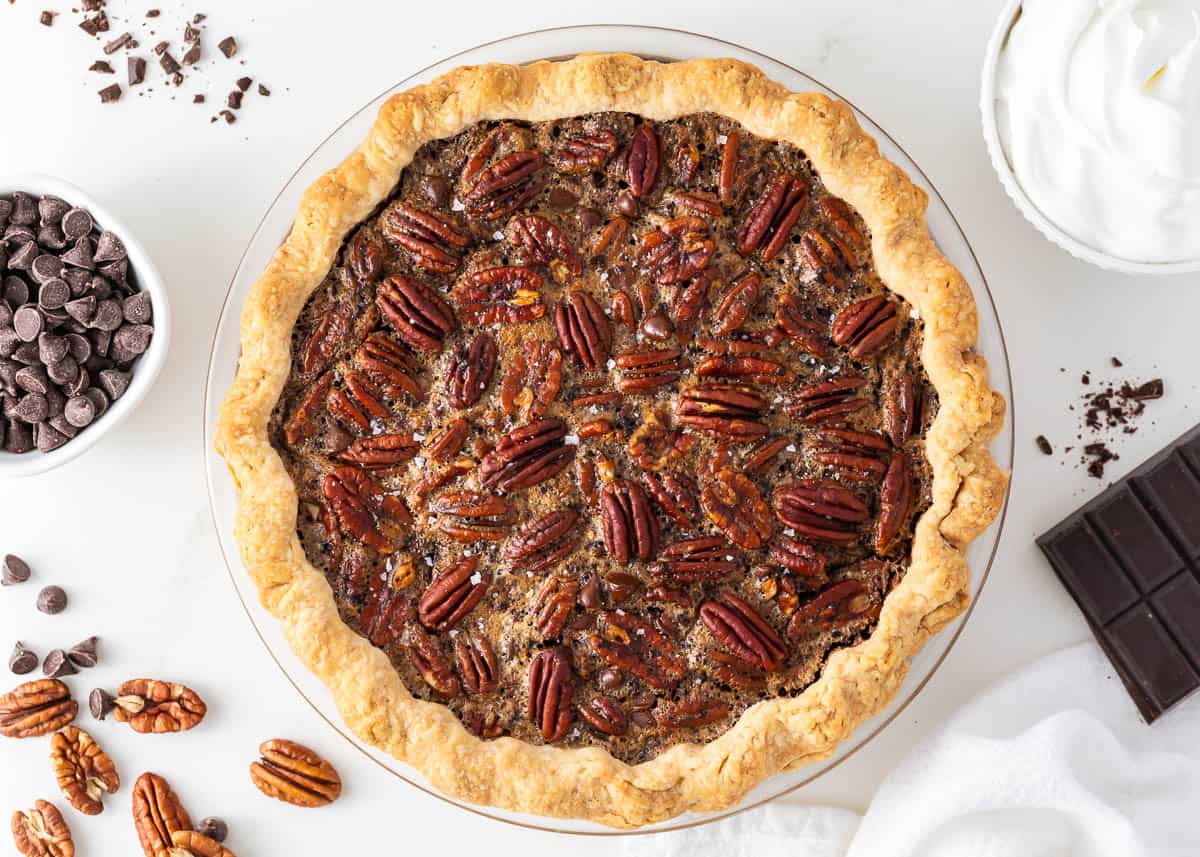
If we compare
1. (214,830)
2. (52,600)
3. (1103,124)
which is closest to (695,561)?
(1103,124)

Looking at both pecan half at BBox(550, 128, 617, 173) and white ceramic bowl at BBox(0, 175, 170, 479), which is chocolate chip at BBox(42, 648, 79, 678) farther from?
pecan half at BBox(550, 128, 617, 173)

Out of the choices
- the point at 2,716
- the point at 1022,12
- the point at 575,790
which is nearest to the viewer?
the point at 575,790

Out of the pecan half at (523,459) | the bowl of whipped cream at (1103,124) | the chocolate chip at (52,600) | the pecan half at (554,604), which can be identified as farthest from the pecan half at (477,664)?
the bowl of whipped cream at (1103,124)

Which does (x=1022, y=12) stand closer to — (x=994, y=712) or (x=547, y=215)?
(x=547, y=215)

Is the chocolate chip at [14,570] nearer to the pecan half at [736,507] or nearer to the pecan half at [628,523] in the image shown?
the pecan half at [628,523]

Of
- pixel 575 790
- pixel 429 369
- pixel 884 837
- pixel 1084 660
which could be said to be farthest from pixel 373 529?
pixel 1084 660

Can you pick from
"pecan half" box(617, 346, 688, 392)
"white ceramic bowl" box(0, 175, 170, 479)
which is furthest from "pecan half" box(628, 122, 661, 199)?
"white ceramic bowl" box(0, 175, 170, 479)

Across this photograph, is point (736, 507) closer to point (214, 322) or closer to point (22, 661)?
point (214, 322)
